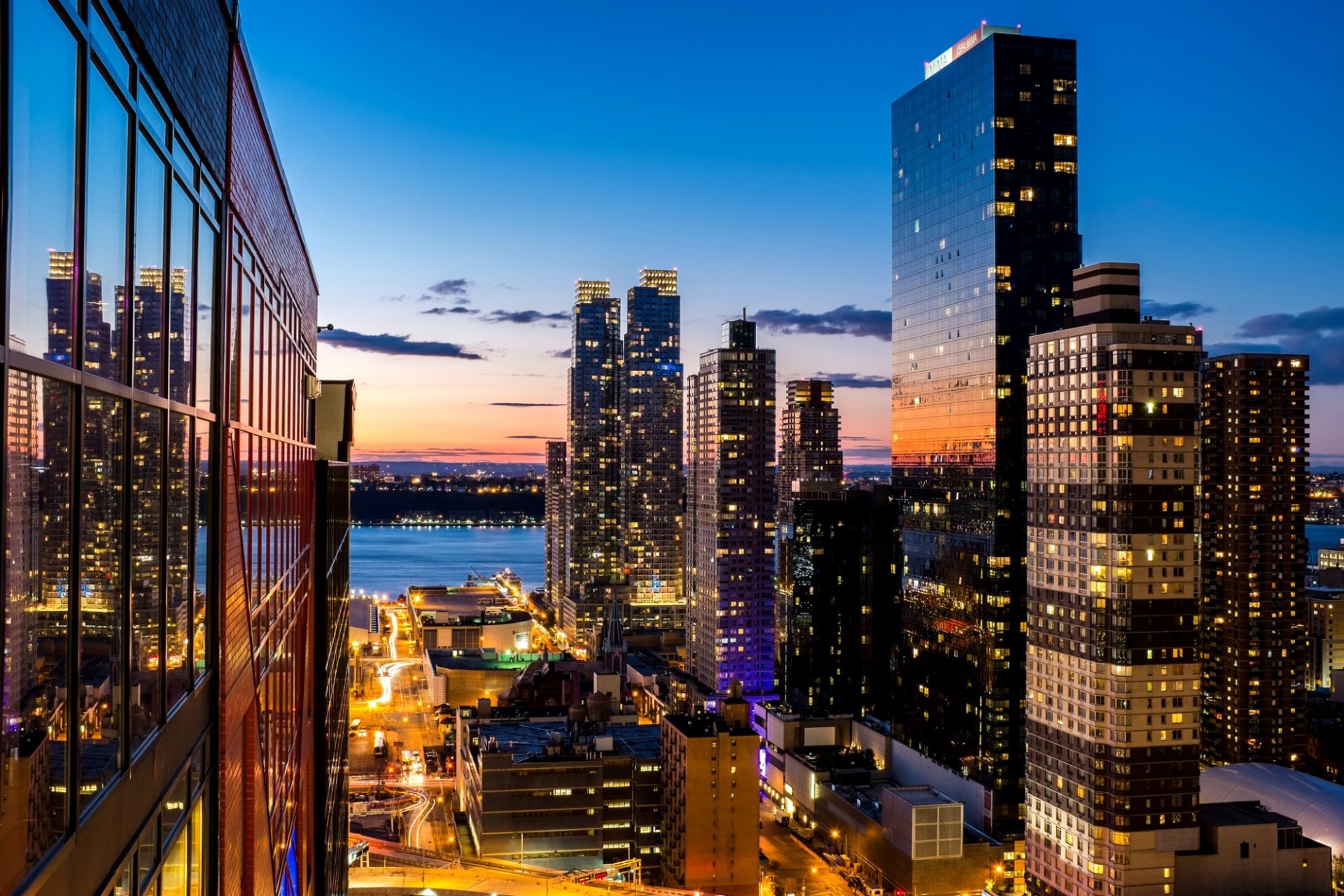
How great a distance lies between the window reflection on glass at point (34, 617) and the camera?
97.2 inches

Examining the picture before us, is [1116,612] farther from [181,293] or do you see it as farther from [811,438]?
[811,438]

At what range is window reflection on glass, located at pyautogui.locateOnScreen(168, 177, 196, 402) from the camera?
4.20 m

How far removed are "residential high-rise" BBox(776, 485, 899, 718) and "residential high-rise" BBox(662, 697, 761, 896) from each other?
89.7ft

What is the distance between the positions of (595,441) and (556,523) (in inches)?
548

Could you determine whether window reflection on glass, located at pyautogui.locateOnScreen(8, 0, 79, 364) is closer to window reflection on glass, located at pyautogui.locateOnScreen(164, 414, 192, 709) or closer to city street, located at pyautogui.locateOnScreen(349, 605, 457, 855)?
window reflection on glass, located at pyautogui.locateOnScreen(164, 414, 192, 709)

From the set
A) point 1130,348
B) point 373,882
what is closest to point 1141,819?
point 1130,348

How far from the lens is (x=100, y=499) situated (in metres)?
3.15

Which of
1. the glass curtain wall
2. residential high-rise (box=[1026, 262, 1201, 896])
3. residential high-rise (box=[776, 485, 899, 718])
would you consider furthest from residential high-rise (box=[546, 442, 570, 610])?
the glass curtain wall

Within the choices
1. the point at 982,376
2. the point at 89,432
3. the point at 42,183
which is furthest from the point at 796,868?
the point at 42,183

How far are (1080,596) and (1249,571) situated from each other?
31927mm

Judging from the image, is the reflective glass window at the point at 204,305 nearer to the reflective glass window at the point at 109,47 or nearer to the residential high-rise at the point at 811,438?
the reflective glass window at the point at 109,47

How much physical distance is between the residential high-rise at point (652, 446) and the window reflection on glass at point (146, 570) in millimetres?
103129

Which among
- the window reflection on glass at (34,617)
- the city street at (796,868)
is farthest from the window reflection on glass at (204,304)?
the city street at (796,868)

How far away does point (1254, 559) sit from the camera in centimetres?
6600
